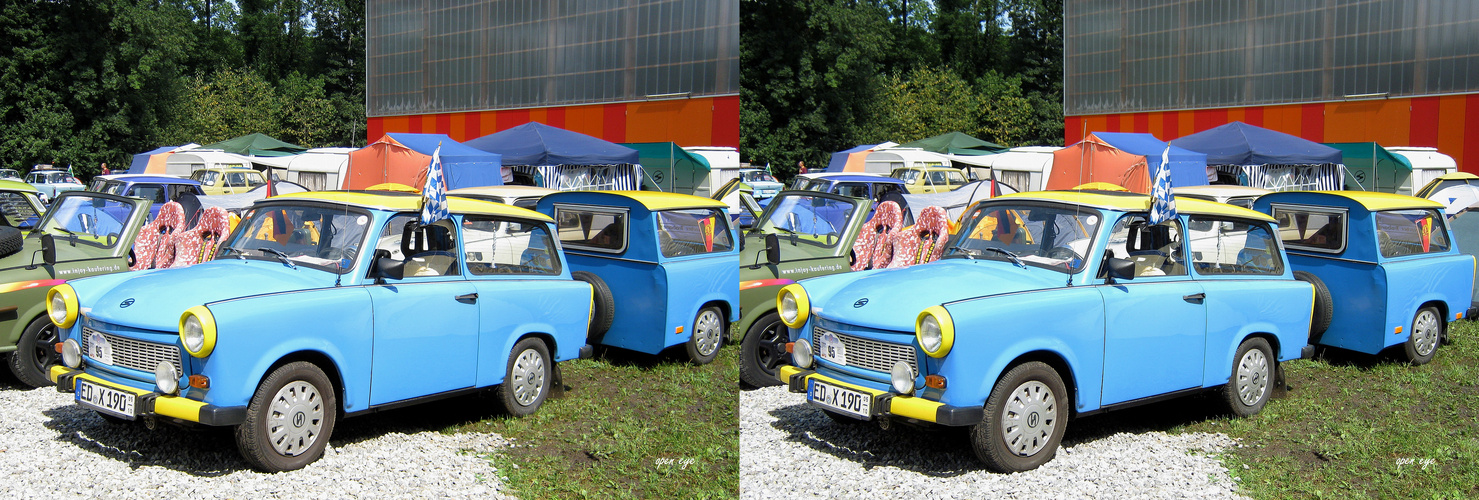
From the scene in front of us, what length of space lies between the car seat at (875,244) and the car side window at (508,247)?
2198mm

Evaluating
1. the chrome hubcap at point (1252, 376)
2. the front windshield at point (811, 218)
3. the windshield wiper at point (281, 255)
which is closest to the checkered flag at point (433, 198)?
the windshield wiper at point (281, 255)

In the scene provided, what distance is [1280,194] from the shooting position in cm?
725

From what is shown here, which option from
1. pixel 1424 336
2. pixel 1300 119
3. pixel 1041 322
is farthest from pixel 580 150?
pixel 1424 336

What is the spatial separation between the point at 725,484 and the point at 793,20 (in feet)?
6.65

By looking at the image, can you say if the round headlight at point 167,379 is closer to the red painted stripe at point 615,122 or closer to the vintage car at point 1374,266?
the red painted stripe at point 615,122

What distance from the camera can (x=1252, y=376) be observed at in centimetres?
571

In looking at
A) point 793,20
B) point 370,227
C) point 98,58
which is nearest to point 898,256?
point 370,227

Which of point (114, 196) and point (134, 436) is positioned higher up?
point (114, 196)

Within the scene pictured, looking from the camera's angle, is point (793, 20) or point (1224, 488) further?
point (1224, 488)

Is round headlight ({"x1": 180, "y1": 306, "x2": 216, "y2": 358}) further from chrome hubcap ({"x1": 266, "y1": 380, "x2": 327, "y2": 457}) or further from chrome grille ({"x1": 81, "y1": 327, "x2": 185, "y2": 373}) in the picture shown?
chrome hubcap ({"x1": 266, "y1": 380, "x2": 327, "y2": 457})

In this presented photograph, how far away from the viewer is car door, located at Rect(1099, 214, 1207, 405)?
477 centimetres

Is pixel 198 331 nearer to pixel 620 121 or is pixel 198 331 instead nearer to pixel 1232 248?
pixel 620 121

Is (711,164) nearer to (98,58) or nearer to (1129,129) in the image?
(1129,129)

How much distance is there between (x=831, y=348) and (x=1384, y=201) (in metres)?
5.07
